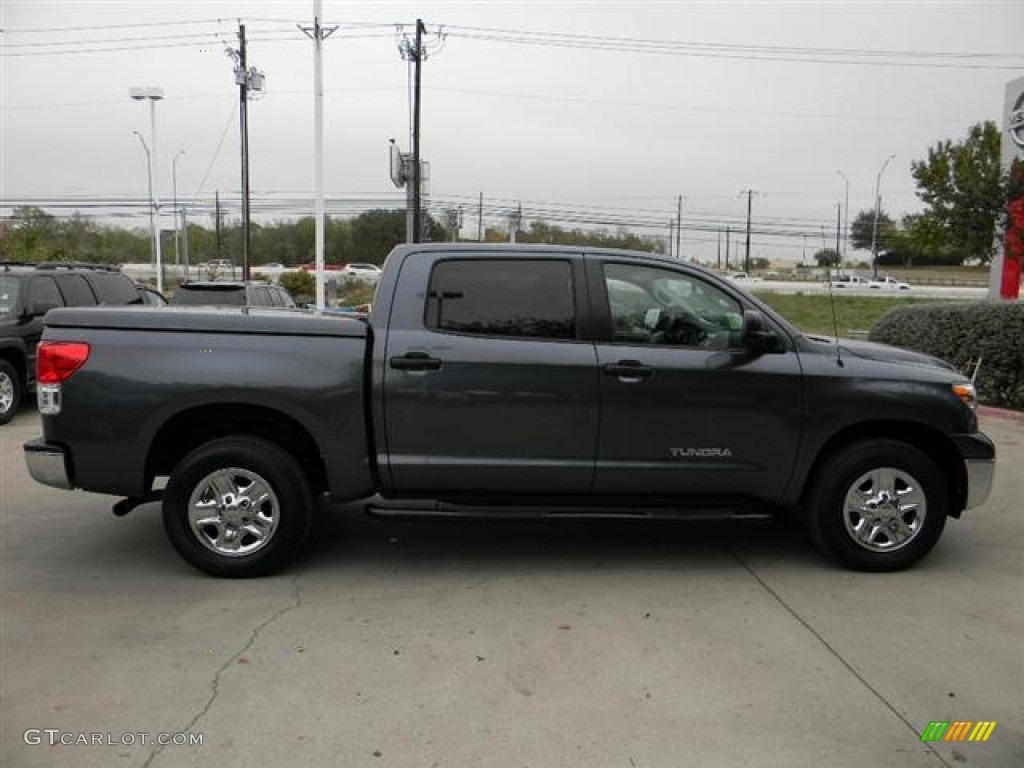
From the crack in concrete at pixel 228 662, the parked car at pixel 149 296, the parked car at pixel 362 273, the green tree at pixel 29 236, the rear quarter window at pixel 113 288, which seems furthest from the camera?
the parked car at pixel 362 273

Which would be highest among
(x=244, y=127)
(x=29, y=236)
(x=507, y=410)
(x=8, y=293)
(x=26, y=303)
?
(x=244, y=127)

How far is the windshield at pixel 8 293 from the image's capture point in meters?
10.3

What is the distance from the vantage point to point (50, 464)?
182 inches

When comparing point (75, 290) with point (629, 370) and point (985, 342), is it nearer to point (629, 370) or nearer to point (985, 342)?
point (629, 370)

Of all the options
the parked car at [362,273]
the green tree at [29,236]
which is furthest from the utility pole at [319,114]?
the parked car at [362,273]

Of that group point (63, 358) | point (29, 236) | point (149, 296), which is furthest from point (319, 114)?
point (29, 236)

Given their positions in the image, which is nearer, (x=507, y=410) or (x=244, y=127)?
(x=507, y=410)

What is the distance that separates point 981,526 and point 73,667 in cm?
588

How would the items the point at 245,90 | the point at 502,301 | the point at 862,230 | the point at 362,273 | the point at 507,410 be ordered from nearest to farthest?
the point at 507,410 → the point at 502,301 → the point at 245,90 → the point at 362,273 → the point at 862,230

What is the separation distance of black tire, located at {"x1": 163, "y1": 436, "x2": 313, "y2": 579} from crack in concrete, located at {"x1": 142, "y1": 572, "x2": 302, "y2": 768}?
12.1 inches

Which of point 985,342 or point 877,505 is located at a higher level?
point 985,342

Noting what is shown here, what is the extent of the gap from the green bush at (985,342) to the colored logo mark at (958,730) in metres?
8.56

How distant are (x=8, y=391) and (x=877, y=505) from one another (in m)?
9.79

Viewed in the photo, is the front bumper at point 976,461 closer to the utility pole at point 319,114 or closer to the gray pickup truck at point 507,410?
the gray pickup truck at point 507,410
